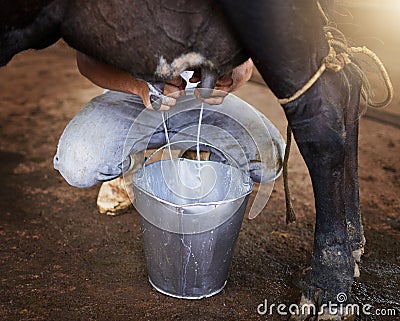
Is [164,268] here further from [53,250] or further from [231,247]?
[53,250]

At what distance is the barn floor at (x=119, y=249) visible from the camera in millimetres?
1803

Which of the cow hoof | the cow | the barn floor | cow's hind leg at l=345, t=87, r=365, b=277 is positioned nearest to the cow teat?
the cow

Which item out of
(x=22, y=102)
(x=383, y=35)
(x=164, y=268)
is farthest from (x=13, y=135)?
(x=383, y=35)

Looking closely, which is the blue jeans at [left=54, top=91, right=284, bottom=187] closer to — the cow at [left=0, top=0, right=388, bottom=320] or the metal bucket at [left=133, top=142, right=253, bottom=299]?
the metal bucket at [left=133, top=142, right=253, bottom=299]

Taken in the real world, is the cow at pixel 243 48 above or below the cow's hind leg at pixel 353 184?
above

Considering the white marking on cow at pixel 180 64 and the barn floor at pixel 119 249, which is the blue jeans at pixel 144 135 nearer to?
the barn floor at pixel 119 249

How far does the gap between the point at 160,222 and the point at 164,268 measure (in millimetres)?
171

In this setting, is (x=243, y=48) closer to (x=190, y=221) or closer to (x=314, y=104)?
(x=314, y=104)

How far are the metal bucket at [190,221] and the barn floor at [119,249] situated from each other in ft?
0.22

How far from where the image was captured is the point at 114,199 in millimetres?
2404

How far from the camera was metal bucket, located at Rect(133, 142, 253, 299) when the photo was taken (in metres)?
1.72

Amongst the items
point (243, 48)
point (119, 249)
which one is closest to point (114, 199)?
point (119, 249)

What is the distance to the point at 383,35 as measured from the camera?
4.37 metres

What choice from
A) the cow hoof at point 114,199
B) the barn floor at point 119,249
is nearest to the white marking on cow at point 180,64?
the barn floor at point 119,249
